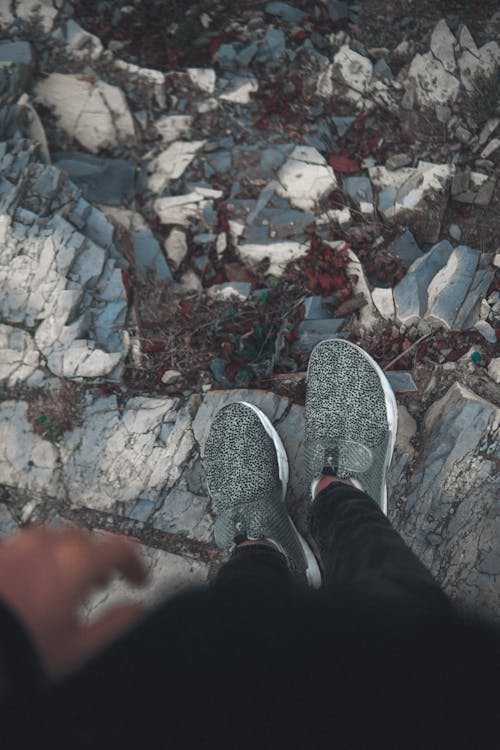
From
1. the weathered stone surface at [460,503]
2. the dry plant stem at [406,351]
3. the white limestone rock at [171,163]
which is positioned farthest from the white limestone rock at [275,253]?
the weathered stone surface at [460,503]

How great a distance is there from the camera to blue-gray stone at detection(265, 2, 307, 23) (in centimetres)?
342

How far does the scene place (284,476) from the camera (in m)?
2.63

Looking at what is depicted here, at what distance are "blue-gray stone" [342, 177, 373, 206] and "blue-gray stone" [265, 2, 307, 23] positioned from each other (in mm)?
1258

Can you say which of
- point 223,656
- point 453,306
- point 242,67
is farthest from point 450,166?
point 223,656

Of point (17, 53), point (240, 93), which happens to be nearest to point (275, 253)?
point (240, 93)

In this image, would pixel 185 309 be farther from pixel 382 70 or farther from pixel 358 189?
pixel 382 70

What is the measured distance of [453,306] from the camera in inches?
105

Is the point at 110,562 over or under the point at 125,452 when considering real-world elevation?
over

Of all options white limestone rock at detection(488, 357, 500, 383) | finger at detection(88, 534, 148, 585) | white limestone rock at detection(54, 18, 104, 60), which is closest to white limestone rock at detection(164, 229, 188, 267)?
white limestone rock at detection(54, 18, 104, 60)

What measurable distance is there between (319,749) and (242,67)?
3712 mm

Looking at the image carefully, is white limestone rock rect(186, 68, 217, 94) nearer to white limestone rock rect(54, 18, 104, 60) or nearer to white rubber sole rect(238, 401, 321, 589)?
white limestone rock rect(54, 18, 104, 60)

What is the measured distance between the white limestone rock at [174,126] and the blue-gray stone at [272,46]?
0.63 meters

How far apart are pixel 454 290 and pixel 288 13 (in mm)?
2251

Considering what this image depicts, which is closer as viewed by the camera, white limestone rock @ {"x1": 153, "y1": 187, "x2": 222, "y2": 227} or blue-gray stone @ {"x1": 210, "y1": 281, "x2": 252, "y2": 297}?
blue-gray stone @ {"x1": 210, "y1": 281, "x2": 252, "y2": 297}
